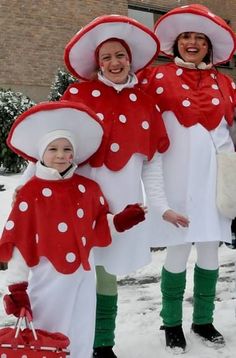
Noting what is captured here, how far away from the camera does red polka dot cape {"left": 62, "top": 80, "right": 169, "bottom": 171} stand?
280 centimetres

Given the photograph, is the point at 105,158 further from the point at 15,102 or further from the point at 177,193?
the point at 15,102

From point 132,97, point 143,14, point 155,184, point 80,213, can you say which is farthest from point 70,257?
point 143,14

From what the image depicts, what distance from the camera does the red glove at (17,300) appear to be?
234 centimetres

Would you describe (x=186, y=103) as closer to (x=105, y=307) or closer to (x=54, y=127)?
(x=54, y=127)

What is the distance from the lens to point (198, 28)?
3.12m

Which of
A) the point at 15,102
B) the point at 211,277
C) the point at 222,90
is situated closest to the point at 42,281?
the point at 211,277

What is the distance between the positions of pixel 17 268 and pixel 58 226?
0.86 feet

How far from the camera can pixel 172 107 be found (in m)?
3.08

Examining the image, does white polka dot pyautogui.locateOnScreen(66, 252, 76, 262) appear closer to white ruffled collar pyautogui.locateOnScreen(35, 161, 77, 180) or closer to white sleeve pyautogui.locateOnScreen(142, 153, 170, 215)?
white ruffled collar pyautogui.locateOnScreen(35, 161, 77, 180)

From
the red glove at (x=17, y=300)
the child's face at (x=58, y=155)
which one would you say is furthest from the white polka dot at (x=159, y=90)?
the red glove at (x=17, y=300)

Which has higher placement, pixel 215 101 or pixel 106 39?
pixel 106 39

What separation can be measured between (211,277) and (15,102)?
6047 millimetres

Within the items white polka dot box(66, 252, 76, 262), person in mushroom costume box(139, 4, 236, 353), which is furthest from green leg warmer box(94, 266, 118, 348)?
white polka dot box(66, 252, 76, 262)

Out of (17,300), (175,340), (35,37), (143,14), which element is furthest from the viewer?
(143,14)
